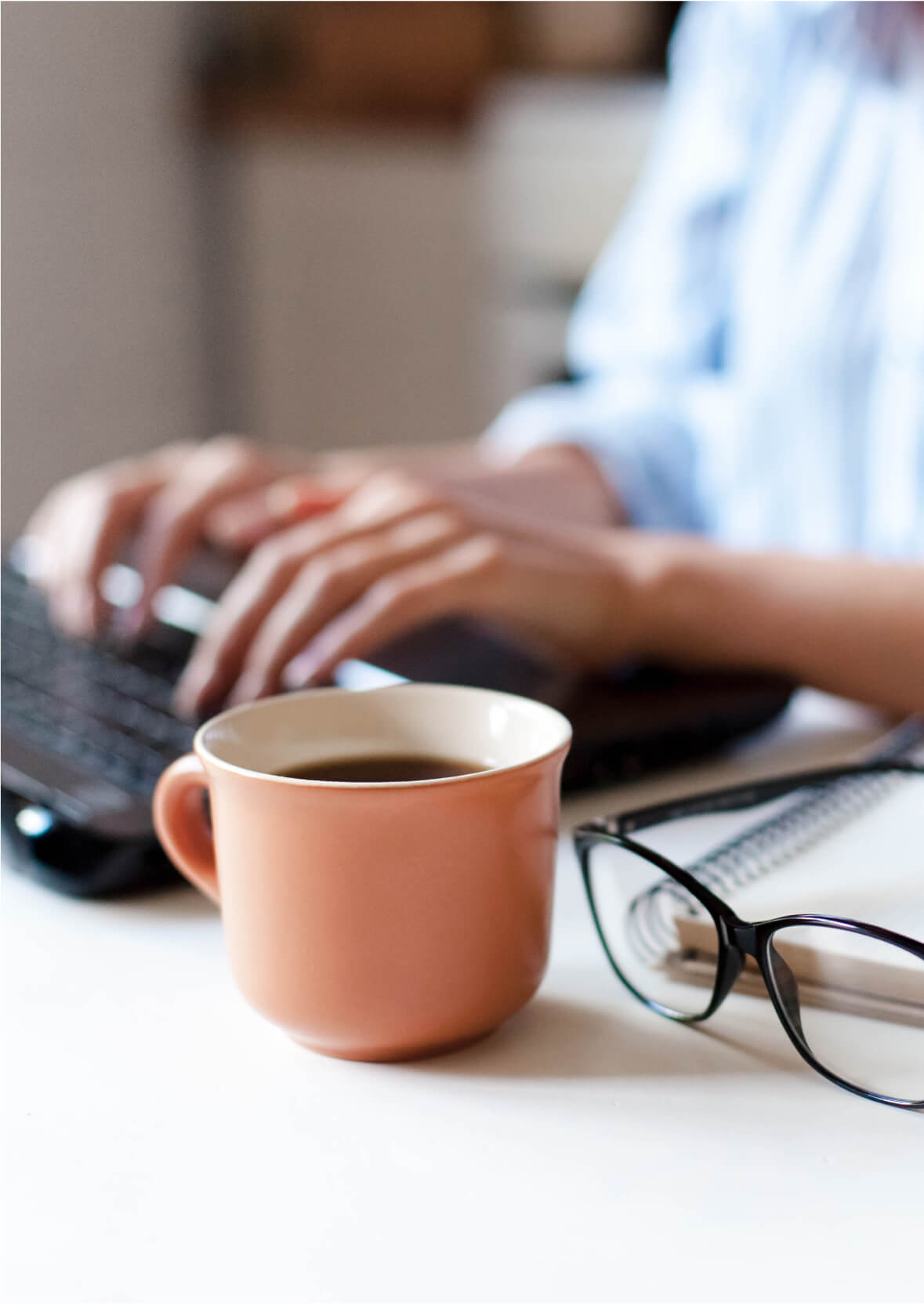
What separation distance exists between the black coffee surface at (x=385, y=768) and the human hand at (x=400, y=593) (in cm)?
17

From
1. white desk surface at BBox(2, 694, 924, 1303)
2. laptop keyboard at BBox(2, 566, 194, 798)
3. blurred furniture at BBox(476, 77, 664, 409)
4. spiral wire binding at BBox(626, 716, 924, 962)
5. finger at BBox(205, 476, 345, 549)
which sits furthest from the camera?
blurred furniture at BBox(476, 77, 664, 409)

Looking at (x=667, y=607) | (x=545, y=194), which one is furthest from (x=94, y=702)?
(x=545, y=194)

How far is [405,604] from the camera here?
22.1 inches

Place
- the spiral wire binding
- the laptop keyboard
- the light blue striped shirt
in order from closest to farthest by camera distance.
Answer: the spiral wire binding < the laptop keyboard < the light blue striped shirt

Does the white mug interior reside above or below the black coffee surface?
above

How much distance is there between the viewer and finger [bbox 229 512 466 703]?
1.84ft

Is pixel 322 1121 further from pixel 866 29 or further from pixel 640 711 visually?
pixel 866 29

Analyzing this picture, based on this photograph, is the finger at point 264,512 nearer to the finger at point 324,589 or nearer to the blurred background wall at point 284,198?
the finger at point 324,589

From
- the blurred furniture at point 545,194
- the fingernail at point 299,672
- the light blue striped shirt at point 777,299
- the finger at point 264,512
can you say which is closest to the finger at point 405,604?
the fingernail at point 299,672

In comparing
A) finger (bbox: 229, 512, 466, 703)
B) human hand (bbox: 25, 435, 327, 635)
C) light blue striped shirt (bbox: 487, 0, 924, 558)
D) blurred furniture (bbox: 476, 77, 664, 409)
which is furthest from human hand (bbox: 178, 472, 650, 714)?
blurred furniture (bbox: 476, 77, 664, 409)

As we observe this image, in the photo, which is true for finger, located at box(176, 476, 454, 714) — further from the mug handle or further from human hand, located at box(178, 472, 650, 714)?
the mug handle

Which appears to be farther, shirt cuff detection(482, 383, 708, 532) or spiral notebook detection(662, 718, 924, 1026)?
shirt cuff detection(482, 383, 708, 532)

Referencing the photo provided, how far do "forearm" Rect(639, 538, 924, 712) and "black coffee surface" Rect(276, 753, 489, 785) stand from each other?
0.82 ft

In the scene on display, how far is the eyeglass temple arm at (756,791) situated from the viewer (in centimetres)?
39
